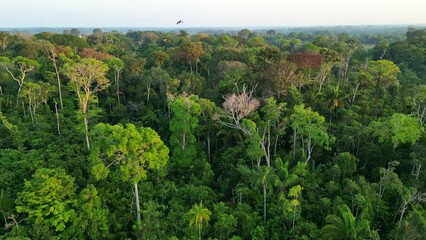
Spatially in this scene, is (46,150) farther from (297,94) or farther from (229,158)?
(297,94)

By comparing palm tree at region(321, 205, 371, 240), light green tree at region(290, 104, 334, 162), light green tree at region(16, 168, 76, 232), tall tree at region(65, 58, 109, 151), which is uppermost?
tall tree at region(65, 58, 109, 151)

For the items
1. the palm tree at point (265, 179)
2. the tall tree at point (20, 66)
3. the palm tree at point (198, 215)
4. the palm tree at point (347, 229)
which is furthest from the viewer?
the tall tree at point (20, 66)

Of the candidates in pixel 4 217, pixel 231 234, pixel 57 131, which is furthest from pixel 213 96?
pixel 4 217

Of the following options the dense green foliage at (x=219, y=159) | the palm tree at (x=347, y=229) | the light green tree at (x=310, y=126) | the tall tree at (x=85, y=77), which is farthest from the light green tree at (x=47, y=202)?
the light green tree at (x=310, y=126)

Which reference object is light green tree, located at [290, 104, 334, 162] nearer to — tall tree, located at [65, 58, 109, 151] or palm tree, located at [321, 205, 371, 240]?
palm tree, located at [321, 205, 371, 240]

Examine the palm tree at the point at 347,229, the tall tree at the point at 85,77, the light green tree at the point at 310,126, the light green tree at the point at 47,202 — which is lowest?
the palm tree at the point at 347,229

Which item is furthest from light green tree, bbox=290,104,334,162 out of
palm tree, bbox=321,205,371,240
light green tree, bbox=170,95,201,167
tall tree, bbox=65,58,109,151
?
tall tree, bbox=65,58,109,151

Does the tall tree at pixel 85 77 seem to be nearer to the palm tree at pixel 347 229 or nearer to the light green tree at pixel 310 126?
the light green tree at pixel 310 126

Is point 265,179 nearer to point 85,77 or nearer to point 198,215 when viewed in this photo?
point 198,215
